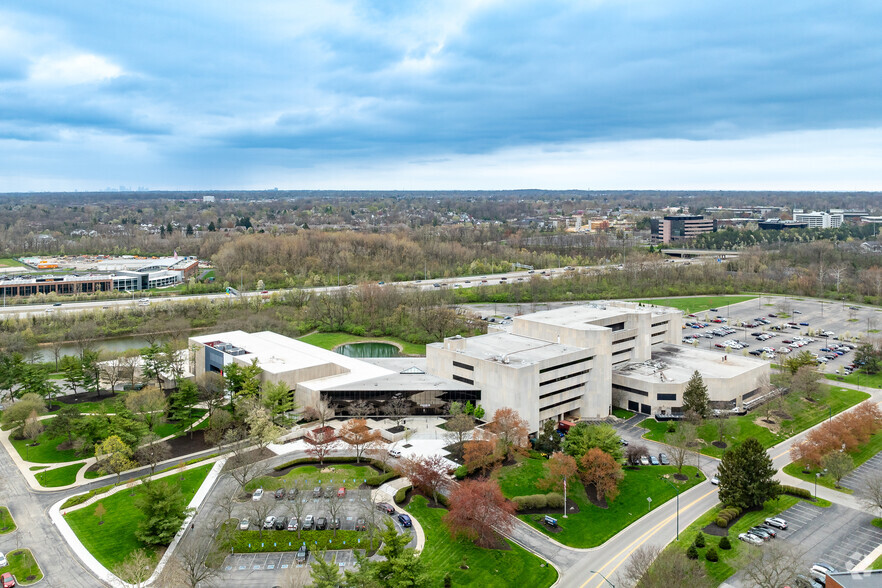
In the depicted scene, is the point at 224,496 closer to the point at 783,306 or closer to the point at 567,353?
the point at 567,353

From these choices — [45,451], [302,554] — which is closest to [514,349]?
[302,554]

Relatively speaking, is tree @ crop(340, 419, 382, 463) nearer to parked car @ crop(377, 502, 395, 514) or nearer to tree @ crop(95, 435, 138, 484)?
parked car @ crop(377, 502, 395, 514)

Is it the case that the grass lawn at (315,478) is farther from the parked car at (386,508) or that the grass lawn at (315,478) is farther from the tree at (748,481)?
the tree at (748,481)

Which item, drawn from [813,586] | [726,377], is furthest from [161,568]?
[726,377]

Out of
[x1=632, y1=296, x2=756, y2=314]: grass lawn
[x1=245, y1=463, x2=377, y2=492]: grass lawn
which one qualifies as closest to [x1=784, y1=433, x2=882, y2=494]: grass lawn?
[x1=245, y1=463, x2=377, y2=492]: grass lawn

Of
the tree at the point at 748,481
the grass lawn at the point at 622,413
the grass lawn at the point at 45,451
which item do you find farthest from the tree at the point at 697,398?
the grass lawn at the point at 45,451

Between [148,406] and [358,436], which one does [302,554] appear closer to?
[358,436]
